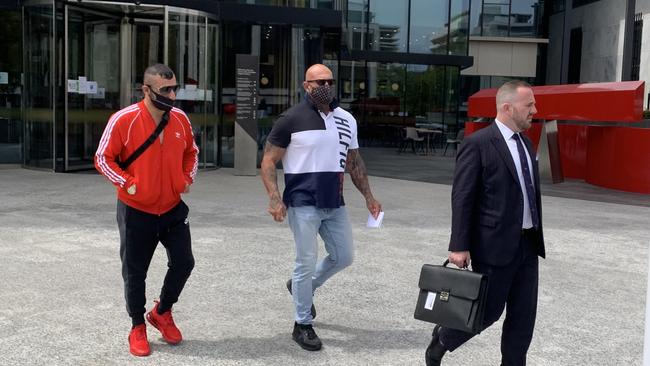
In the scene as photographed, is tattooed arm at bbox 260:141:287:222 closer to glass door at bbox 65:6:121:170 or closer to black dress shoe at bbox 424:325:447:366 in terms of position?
black dress shoe at bbox 424:325:447:366

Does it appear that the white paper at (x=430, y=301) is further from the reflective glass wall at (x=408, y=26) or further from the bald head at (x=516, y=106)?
the reflective glass wall at (x=408, y=26)

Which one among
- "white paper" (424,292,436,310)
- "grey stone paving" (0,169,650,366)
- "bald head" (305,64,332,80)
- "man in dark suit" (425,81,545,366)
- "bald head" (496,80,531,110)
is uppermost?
"bald head" (305,64,332,80)

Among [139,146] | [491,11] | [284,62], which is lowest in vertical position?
[139,146]

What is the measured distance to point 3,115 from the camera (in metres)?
15.2

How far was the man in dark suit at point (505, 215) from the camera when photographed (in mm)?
3596

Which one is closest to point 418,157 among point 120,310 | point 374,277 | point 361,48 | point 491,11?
point 361,48

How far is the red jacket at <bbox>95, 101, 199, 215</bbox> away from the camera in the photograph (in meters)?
4.14

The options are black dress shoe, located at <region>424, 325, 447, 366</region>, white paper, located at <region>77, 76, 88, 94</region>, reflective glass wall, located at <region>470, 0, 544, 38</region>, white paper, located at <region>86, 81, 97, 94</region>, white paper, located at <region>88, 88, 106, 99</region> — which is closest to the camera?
black dress shoe, located at <region>424, 325, 447, 366</region>

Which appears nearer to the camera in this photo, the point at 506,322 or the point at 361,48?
the point at 506,322

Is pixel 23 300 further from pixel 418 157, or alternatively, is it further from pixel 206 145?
pixel 418 157

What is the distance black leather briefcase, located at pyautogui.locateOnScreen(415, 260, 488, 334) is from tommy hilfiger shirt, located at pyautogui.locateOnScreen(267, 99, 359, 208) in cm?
99

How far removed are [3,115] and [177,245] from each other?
491 inches

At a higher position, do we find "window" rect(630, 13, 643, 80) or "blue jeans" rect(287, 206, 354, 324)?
"window" rect(630, 13, 643, 80)

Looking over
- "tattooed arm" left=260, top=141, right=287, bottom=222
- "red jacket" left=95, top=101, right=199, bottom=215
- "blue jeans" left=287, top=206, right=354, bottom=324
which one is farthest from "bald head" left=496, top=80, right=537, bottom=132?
"red jacket" left=95, top=101, right=199, bottom=215
